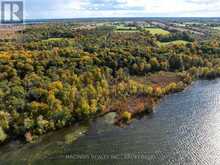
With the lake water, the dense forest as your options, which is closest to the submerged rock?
the lake water

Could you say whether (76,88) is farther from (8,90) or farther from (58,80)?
(8,90)

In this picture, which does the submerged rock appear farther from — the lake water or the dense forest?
the dense forest

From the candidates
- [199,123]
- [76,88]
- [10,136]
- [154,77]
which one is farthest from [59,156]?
[154,77]

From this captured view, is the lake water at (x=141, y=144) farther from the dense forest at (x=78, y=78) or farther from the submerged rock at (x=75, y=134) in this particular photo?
the dense forest at (x=78, y=78)

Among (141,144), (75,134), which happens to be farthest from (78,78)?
(141,144)

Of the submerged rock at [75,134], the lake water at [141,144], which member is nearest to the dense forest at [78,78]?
the submerged rock at [75,134]

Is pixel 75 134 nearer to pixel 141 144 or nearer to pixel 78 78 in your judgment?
pixel 141 144
